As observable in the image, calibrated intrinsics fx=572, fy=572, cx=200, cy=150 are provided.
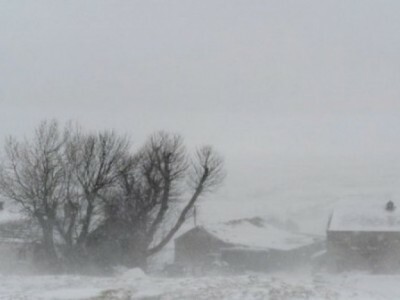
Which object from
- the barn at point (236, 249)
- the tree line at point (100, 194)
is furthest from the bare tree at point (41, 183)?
the barn at point (236, 249)

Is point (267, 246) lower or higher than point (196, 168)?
lower

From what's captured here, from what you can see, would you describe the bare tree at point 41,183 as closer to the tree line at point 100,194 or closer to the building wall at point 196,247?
the tree line at point 100,194

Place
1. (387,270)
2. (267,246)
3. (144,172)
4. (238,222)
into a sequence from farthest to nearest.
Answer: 1. (238,222)
2. (267,246)
3. (387,270)
4. (144,172)

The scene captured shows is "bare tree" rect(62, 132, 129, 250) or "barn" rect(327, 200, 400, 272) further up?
"bare tree" rect(62, 132, 129, 250)

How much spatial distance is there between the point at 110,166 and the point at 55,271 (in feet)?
24.0

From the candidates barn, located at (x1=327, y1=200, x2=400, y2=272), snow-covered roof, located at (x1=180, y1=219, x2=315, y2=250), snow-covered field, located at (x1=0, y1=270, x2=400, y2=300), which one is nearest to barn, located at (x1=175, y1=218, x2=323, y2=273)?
snow-covered roof, located at (x1=180, y1=219, x2=315, y2=250)

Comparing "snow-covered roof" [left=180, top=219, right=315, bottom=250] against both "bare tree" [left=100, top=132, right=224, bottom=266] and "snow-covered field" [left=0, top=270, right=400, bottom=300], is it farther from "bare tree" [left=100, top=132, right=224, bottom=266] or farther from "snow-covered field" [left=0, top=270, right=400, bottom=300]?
"snow-covered field" [left=0, top=270, right=400, bottom=300]

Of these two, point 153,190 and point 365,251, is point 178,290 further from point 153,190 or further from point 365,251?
point 365,251

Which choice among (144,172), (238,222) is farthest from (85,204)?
(238,222)

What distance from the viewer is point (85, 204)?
34562 mm

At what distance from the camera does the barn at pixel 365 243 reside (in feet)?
165

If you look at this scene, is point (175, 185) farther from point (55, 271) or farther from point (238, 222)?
point (238, 222)

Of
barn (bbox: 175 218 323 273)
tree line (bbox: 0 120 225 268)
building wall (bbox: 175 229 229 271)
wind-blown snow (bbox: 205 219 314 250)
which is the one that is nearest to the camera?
tree line (bbox: 0 120 225 268)

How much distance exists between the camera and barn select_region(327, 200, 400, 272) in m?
50.4
